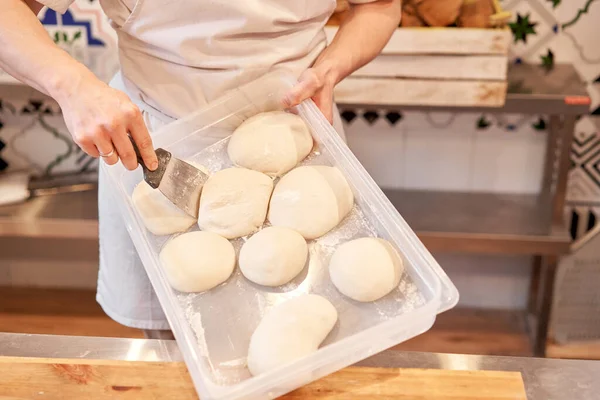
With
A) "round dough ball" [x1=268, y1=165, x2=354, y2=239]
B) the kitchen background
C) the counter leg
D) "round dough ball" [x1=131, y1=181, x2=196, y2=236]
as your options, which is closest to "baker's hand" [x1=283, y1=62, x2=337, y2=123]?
"round dough ball" [x1=268, y1=165, x2=354, y2=239]

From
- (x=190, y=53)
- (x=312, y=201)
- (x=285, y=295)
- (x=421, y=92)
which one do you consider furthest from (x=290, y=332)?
(x=421, y=92)

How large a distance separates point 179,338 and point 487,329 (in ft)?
4.80

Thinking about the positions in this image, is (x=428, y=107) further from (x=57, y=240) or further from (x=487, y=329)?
(x=57, y=240)

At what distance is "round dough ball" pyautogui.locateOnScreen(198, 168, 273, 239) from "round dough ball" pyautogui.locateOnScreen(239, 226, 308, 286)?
0.03m

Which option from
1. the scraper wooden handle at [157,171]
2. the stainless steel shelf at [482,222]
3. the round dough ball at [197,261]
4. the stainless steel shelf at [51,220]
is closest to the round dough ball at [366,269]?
the round dough ball at [197,261]

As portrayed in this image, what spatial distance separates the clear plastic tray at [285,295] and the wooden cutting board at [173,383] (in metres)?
0.04

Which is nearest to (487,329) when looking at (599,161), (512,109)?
(599,161)

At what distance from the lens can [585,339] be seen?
1.82 metres

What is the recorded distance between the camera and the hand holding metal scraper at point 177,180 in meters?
0.76

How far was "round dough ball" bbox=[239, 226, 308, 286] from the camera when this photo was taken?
709 mm

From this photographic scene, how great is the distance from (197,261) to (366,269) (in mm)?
189

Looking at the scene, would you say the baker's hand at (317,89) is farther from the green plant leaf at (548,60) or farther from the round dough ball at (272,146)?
the green plant leaf at (548,60)

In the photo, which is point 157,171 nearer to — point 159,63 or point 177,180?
point 177,180

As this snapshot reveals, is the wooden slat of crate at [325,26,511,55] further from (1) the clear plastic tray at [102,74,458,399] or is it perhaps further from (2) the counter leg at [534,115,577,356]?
(1) the clear plastic tray at [102,74,458,399]
